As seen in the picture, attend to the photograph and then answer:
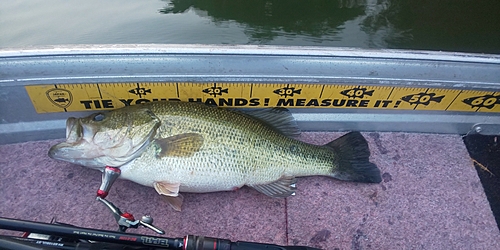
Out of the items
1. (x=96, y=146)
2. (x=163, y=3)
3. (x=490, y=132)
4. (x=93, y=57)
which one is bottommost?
(x=163, y=3)

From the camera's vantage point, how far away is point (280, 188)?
213 centimetres

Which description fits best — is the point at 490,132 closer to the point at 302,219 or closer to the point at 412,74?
the point at 412,74

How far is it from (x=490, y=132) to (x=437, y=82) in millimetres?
737

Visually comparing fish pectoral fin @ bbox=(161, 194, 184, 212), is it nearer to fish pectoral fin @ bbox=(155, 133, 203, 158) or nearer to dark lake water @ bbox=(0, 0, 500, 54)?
fish pectoral fin @ bbox=(155, 133, 203, 158)

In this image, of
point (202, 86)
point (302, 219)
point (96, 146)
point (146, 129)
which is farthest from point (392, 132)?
point (96, 146)

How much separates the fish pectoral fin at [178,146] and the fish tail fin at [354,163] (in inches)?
34.0

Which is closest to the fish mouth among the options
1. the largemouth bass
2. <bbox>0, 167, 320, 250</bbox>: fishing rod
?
the largemouth bass

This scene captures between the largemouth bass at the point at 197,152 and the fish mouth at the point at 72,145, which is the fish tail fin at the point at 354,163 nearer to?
the largemouth bass at the point at 197,152

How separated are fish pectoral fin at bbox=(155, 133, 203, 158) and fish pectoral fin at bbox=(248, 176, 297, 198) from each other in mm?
437

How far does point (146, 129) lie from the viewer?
197 centimetres

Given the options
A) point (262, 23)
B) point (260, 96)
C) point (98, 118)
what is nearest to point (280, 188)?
point (260, 96)

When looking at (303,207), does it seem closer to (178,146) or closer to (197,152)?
(197,152)

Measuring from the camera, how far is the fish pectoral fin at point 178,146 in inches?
77.6

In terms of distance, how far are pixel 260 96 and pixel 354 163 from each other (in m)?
0.70
